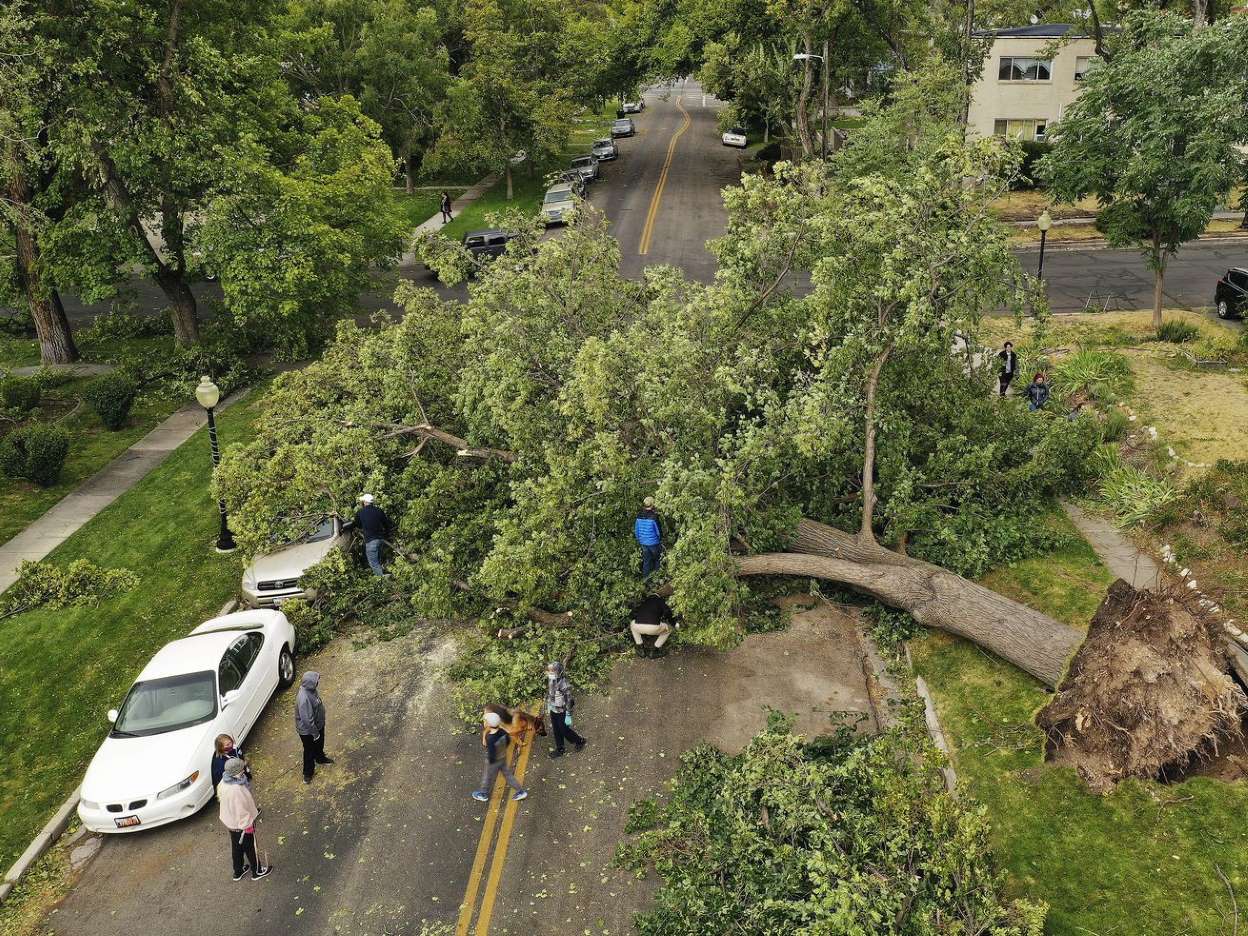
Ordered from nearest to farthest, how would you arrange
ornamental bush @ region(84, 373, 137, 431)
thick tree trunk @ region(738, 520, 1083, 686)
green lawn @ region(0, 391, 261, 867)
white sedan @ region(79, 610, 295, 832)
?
white sedan @ region(79, 610, 295, 832)
thick tree trunk @ region(738, 520, 1083, 686)
green lawn @ region(0, 391, 261, 867)
ornamental bush @ region(84, 373, 137, 431)

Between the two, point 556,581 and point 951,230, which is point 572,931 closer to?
point 556,581

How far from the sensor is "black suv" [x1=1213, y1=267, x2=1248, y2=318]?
991 inches

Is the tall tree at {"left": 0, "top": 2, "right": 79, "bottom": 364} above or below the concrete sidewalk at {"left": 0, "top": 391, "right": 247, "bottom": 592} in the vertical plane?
above

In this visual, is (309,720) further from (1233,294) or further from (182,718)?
(1233,294)

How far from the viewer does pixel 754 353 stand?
45.4ft

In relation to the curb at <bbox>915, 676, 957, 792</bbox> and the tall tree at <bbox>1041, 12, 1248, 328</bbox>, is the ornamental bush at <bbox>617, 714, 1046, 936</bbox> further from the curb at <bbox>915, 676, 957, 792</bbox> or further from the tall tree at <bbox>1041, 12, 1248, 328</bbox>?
the tall tree at <bbox>1041, 12, 1248, 328</bbox>

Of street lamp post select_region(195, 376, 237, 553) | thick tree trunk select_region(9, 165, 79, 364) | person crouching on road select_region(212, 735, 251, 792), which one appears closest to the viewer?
person crouching on road select_region(212, 735, 251, 792)

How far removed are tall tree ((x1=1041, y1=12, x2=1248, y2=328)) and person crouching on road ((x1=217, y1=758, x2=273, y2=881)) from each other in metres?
22.9

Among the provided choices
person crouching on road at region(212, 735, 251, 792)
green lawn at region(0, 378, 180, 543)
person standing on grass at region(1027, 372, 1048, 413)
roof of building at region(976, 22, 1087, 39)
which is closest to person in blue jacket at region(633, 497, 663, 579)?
person crouching on road at region(212, 735, 251, 792)

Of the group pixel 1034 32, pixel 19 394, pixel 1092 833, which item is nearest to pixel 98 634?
pixel 19 394

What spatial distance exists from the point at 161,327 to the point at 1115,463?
27875 mm

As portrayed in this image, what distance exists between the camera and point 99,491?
2142 cm

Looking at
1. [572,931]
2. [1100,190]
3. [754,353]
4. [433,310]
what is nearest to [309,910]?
[572,931]

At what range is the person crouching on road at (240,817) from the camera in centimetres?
1056
